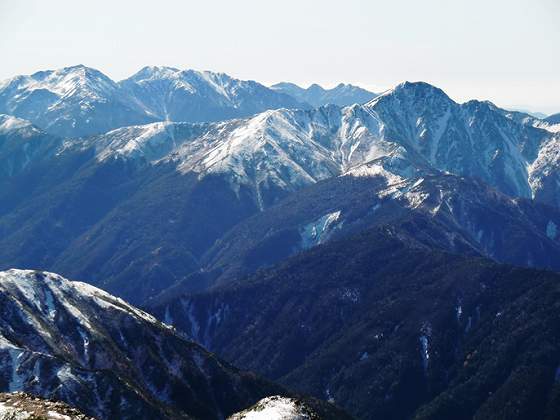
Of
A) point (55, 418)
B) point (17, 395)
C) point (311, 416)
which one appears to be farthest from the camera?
point (311, 416)

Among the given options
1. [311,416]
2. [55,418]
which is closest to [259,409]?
[311,416]

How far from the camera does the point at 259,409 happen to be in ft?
474

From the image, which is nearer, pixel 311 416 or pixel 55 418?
pixel 55 418

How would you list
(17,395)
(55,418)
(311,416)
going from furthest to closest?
(311,416)
(17,395)
(55,418)

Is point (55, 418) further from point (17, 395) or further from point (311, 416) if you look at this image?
point (311, 416)

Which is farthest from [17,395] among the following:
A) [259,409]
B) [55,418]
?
[259,409]

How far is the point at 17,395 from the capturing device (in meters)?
131

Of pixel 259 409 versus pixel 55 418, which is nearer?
pixel 55 418

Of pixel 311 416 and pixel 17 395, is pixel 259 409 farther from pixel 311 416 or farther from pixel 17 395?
pixel 17 395

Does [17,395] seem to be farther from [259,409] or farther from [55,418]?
[259,409]

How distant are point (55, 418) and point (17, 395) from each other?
18242 millimetres

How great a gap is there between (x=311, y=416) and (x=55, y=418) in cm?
4718

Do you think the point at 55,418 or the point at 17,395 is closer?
the point at 55,418

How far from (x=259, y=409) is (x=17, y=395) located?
140 feet
